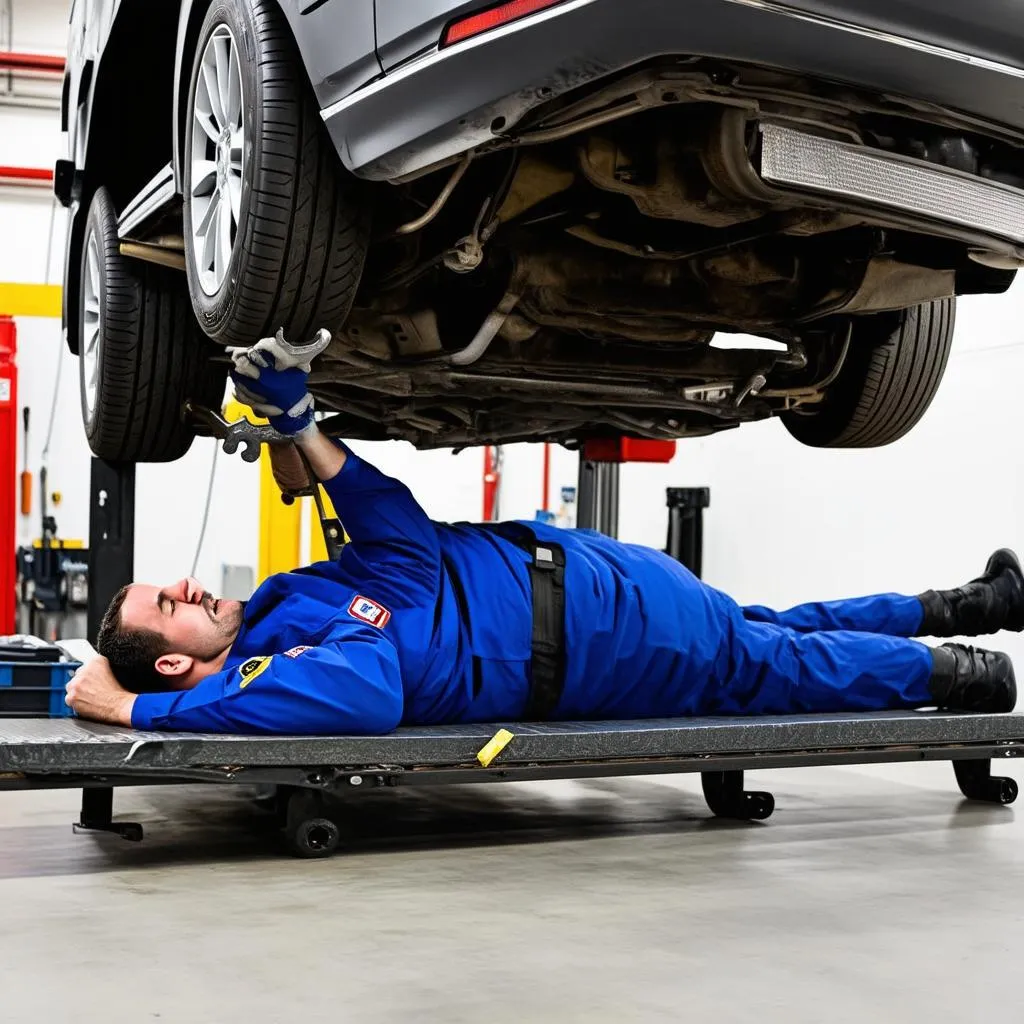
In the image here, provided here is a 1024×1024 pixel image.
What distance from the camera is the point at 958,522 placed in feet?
17.3

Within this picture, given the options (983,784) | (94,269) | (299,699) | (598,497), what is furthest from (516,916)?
(598,497)

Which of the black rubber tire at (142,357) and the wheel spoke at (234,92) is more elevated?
the wheel spoke at (234,92)

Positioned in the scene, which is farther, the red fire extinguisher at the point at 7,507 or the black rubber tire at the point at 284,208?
the red fire extinguisher at the point at 7,507

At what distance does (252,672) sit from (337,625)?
7.4 inches

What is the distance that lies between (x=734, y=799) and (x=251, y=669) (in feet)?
3.59

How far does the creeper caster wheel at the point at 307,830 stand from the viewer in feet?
7.92

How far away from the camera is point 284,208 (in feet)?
7.40

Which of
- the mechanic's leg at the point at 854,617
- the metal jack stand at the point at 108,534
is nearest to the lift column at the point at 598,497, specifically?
the metal jack stand at the point at 108,534

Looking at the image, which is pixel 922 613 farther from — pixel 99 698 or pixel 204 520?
pixel 204 520

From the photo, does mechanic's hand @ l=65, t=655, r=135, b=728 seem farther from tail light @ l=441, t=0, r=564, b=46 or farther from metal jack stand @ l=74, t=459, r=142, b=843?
metal jack stand @ l=74, t=459, r=142, b=843

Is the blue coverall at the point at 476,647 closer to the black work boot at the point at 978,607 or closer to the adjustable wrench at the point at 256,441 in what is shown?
the adjustable wrench at the point at 256,441

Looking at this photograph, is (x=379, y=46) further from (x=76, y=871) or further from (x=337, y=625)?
(x=76, y=871)

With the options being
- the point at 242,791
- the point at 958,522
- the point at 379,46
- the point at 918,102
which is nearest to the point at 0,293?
the point at 242,791

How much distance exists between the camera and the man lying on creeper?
2.45 m
